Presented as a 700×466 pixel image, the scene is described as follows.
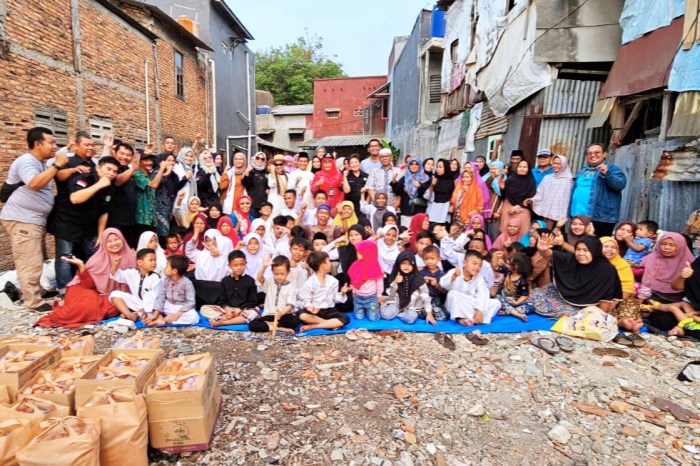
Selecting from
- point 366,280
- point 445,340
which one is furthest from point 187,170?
point 445,340

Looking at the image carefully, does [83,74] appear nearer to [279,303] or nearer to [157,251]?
[157,251]

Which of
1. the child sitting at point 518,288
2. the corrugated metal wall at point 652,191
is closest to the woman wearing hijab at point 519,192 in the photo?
the child sitting at point 518,288

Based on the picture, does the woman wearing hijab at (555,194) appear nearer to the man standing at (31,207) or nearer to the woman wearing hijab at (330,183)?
the woman wearing hijab at (330,183)

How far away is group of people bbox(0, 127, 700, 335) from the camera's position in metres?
4.09

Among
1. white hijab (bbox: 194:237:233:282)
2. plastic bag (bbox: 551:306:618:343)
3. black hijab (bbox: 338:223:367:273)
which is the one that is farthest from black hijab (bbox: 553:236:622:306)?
white hijab (bbox: 194:237:233:282)

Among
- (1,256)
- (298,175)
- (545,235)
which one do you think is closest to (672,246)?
(545,235)

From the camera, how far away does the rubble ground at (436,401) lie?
93.9 inches

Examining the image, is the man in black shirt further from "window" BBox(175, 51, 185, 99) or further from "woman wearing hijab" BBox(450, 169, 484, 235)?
"window" BBox(175, 51, 185, 99)

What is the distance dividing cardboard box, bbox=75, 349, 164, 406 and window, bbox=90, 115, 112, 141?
26.3 ft

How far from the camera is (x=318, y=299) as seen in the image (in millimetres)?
4109

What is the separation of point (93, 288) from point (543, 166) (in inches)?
226

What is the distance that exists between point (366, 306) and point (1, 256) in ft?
18.2

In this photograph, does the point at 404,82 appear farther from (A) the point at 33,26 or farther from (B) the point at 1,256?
(B) the point at 1,256

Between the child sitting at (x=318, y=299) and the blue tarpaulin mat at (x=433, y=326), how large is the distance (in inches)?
3.9
